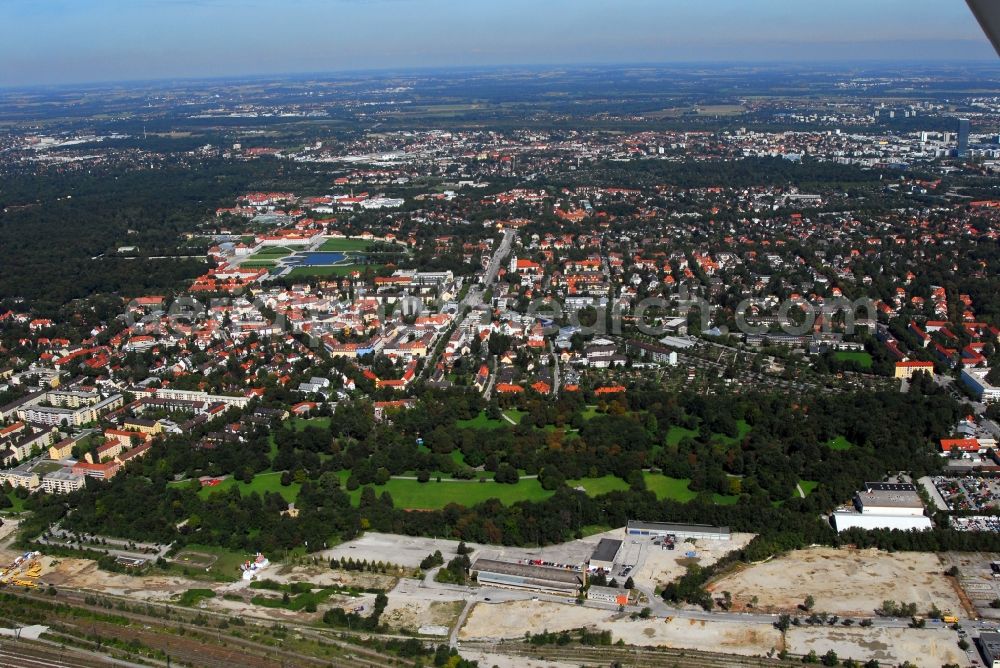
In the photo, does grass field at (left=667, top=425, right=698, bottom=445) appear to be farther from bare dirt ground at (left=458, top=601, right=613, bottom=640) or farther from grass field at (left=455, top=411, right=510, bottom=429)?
bare dirt ground at (left=458, top=601, right=613, bottom=640)

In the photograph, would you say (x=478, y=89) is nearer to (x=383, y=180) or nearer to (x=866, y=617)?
(x=383, y=180)

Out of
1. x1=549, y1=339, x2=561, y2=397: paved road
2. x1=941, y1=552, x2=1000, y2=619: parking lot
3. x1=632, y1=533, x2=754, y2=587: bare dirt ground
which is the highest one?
x1=549, y1=339, x2=561, y2=397: paved road

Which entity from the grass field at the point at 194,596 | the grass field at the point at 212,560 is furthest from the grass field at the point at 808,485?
the grass field at the point at 194,596

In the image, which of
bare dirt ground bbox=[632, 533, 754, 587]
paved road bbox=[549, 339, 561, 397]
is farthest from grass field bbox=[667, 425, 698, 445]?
bare dirt ground bbox=[632, 533, 754, 587]

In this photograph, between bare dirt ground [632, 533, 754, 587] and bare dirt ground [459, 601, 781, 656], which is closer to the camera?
bare dirt ground [459, 601, 781, 656]

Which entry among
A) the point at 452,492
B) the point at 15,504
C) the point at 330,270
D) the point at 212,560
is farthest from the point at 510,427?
the point at 330,270

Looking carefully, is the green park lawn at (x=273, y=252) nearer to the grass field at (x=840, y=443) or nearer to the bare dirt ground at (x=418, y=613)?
the grass field at (x=840, y=443)
